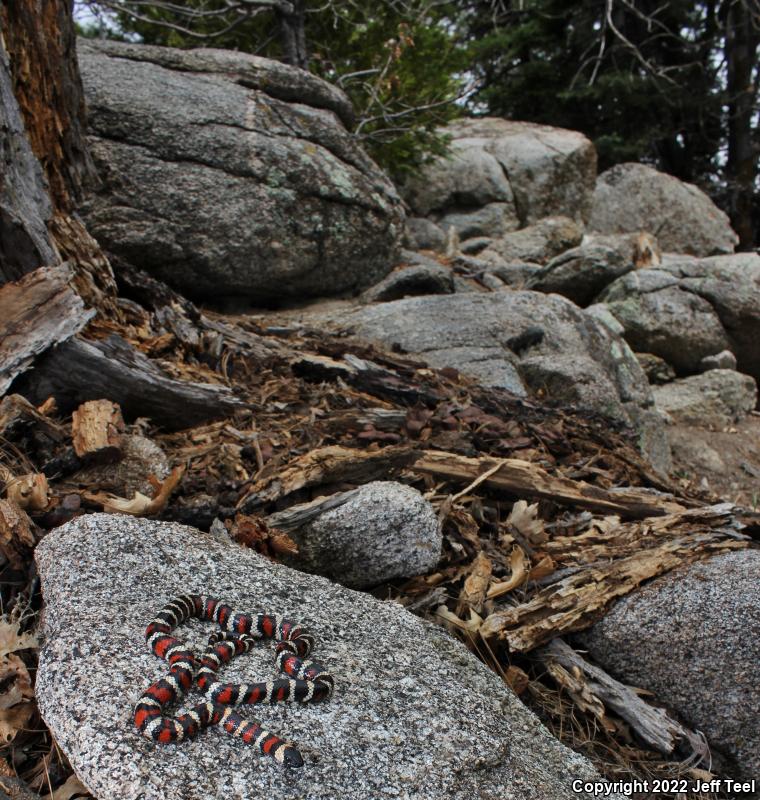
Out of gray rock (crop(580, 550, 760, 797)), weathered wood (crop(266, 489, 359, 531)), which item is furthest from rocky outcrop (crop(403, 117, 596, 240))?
gray rock (crop(580, 550, 760, 797))

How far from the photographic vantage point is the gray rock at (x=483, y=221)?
14789mm

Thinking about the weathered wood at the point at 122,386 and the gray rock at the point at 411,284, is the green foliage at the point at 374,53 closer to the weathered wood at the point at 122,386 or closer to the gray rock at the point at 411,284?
the gray rock at the point at 411,284

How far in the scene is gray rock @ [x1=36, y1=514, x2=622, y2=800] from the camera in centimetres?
222

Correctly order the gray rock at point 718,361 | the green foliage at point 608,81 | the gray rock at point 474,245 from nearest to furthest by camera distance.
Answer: the gray rock at point 718,361 < the gray rock at point 474,245 < the green foliage at point 608,81

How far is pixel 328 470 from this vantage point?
396 cm

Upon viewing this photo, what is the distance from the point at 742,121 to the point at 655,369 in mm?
11207

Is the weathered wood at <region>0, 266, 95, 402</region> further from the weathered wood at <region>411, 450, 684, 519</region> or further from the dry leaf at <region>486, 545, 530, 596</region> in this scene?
the dry leaf at <region>486, 545, 530, 596</region>

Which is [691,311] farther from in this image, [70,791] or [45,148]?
[70,791]

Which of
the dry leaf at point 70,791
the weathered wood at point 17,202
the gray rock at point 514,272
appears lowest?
the dry leaf at point 70,791

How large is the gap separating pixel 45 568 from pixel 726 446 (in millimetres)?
8992

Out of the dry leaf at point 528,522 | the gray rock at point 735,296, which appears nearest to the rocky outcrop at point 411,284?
the dry leaf at point 528,522

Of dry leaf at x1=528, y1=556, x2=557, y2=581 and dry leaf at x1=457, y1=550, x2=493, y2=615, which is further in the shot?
dry leaf at x1=528, y1=556, x2=557, y2=581

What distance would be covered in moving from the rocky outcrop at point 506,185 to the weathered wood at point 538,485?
1084 cm

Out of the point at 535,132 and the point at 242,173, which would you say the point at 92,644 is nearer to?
the point at 242,173
